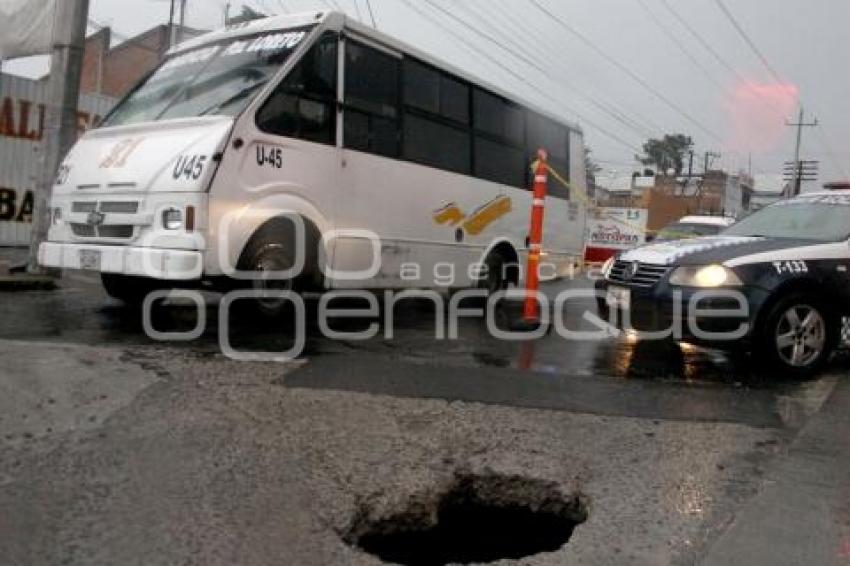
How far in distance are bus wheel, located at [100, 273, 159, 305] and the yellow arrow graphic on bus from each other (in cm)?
306

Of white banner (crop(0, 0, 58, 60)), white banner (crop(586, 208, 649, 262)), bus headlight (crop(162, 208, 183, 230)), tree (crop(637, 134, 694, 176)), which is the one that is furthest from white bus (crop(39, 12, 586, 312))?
tree (crop(637, 134, 694, 176))

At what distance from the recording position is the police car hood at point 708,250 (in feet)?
20.3

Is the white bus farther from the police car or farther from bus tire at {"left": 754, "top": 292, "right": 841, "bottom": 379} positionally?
Answer: bus tire at {"left": 754, "top": 292, "right": 841, "bottom": 379}

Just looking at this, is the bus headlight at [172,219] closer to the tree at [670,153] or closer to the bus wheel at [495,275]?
the bus wheel at [495,275]

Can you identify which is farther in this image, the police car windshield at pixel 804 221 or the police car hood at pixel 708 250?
the police car windshield at pixel 804 221

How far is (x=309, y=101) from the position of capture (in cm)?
730

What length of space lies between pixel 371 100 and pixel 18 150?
26.9ft

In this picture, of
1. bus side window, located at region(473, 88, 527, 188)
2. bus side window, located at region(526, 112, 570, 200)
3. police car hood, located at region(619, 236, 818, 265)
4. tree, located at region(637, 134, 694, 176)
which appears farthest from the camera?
tree, located at region(637, 134, 694, 176)

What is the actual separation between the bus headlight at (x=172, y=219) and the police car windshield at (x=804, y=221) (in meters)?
4.51

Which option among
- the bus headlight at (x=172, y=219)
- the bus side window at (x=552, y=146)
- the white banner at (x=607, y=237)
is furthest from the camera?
the white banner at (x=607, y=237)

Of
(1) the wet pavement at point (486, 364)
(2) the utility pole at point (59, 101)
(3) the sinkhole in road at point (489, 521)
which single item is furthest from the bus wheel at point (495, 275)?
(3) the sinkhole in road at point (489, 521)

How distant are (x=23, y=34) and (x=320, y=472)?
9.40 m

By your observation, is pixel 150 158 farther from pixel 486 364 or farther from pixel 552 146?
pixel 552 146

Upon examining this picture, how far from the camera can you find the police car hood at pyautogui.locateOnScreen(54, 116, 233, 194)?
6.37 meters
